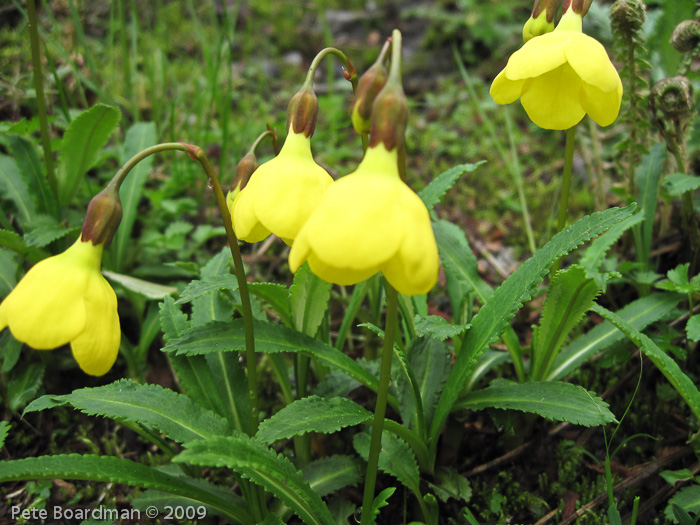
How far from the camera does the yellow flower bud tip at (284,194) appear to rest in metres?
1.33

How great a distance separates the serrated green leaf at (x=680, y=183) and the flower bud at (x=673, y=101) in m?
0.23

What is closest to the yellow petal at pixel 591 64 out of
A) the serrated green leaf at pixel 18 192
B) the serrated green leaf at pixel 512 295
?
the serrated green leaf at pixel 512 295

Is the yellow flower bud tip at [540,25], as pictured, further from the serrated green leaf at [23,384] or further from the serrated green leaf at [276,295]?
the serrated green leaf at [23,384]

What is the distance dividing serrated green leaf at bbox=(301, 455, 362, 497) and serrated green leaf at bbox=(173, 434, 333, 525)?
0.21 m

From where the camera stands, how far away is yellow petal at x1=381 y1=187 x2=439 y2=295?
1077 millimetres

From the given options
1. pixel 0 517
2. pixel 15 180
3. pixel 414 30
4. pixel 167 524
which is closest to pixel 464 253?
pixel 167 524

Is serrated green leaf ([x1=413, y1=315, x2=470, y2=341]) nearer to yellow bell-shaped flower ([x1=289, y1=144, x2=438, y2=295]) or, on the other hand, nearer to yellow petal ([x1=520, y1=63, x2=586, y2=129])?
yellow bell-shaped flower ([x1=289, y1=144, x2=438, y2=295])

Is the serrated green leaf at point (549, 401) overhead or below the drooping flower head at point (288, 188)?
below

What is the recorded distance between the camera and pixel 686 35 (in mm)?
2307

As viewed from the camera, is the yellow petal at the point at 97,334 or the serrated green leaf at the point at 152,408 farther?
the serrated green leaf at the point at 152,408

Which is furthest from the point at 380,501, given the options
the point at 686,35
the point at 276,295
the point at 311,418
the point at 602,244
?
the point at 686,35

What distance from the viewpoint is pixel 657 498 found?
183 cm

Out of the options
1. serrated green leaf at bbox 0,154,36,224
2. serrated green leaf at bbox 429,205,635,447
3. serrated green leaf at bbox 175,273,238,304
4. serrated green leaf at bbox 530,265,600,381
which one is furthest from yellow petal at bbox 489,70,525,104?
serrated green leaf at bbox 0,154,36,224

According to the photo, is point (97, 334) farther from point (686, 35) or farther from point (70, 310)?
point (686, 35)
